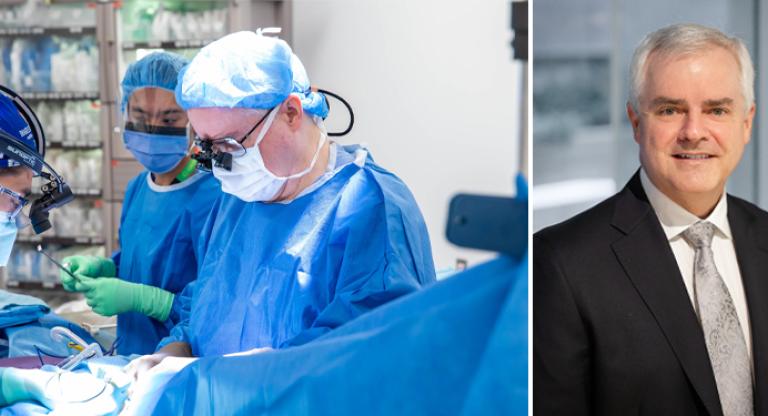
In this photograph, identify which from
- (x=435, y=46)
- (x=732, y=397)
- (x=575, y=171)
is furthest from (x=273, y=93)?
(x=732, y=397)

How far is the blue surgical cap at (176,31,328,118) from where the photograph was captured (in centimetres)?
140

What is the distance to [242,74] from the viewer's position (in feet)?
4.59

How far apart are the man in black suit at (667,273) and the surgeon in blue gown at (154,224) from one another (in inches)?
33.7

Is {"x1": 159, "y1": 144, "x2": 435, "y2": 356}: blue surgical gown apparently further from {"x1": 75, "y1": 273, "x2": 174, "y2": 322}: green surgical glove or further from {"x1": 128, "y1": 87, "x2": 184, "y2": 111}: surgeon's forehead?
{"x1": 128, "y1": 87, "x2": 184, "y2": 111}: surgeon's forehead

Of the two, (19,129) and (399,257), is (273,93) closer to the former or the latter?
(399,257)

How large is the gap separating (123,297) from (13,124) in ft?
1.51

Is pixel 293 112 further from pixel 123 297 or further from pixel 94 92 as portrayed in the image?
pixel 94 92

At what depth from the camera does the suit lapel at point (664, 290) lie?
1.82 m

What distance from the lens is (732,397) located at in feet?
6.19

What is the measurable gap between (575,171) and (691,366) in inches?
21.2

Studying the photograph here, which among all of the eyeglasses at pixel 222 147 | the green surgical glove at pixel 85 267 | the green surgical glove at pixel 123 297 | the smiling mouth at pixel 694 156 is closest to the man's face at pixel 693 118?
the smiling mouth at pixel 694 156

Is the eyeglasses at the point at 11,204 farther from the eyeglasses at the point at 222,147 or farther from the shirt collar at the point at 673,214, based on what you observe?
the shirt collar at the point at 673,214

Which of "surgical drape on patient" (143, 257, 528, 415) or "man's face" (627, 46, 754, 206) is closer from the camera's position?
"surgical drape on patient" (143, 257, 528, 415)

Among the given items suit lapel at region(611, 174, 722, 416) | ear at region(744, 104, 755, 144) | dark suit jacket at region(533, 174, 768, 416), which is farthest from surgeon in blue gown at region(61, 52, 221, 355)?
ear at region(744, 104, 755, 144)
